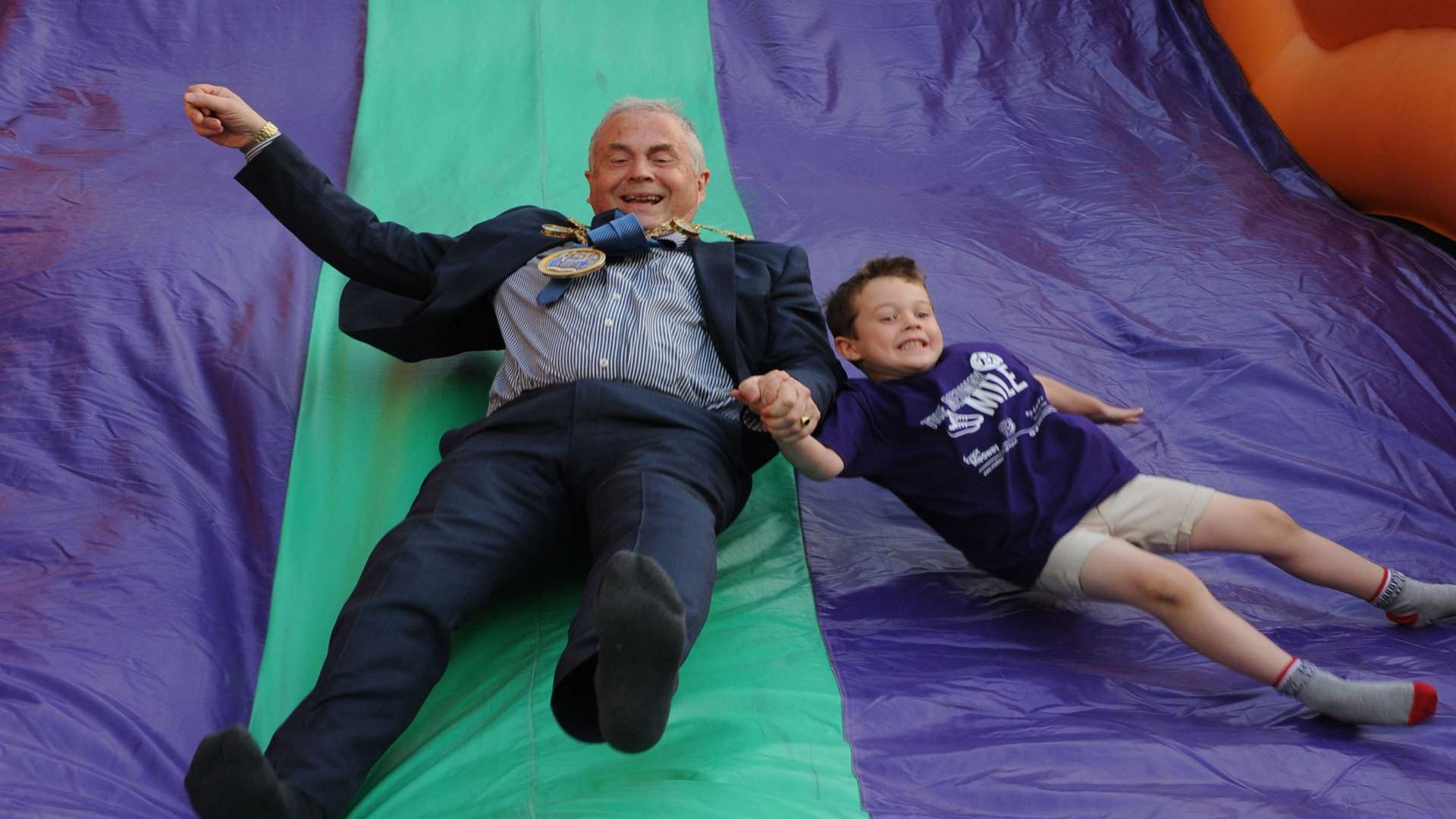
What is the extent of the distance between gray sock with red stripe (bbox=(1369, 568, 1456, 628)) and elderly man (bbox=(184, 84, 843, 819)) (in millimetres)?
676

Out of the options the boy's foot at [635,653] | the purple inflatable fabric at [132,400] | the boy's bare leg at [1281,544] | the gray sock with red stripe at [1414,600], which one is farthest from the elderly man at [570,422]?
the gray sock with red stripe at [1414,600]

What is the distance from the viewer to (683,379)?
152 centimetres

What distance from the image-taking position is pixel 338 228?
5.41 ft

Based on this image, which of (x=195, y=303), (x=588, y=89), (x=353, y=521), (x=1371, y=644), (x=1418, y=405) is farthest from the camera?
(x=588, y=89)

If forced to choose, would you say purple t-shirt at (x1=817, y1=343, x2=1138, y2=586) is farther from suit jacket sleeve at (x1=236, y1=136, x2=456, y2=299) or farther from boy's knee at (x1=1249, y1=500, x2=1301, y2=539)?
suit jacket sleeve at (x1=236, y1=136, x2=456, y2=299)

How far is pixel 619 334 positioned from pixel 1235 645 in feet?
2.45

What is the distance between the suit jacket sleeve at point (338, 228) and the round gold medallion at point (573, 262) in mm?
173

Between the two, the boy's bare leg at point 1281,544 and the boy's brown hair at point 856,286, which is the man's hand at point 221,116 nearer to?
the boy's brown hair at point 856,286

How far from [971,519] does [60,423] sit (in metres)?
1.09

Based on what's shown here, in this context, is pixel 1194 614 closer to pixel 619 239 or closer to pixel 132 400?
pixel 619 239

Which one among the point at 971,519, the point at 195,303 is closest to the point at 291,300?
the point at 195,303

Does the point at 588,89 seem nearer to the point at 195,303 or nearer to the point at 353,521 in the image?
the point at 195,303

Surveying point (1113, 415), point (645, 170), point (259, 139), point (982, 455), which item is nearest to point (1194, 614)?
point (982, 455)

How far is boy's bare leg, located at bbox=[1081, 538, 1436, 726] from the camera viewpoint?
1.30m
